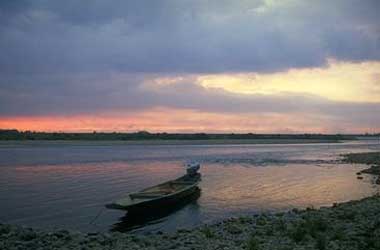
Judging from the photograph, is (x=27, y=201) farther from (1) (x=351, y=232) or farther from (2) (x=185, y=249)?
(1) (x=351, y=232)

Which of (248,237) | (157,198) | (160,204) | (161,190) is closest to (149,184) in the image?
(161,190)

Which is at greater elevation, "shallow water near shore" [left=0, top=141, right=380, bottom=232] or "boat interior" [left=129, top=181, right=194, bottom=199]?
"boat interior" [left=129, top=181, right=194, bottom=199]

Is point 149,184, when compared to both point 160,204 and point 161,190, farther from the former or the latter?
point 160,204

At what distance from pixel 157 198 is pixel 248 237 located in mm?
8730

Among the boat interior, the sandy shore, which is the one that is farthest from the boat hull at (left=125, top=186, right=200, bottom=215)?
the sandy shore

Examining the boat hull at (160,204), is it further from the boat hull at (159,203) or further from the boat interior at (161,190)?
the boat interior at (161,190)

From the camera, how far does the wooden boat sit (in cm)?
2047

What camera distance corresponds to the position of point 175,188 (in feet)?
92.9

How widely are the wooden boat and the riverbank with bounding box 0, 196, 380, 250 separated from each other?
15.5ft

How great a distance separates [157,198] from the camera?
22.3 m

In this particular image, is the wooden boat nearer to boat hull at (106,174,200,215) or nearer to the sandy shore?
boat hull at (106,174,200,215)

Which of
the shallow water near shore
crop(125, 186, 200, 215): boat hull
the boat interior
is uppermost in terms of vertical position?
the boat interior

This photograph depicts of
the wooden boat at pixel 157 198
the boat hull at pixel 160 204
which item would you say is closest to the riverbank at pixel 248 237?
the wooden boat at pixel 157 198

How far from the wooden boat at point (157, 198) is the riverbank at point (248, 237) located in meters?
4.72
